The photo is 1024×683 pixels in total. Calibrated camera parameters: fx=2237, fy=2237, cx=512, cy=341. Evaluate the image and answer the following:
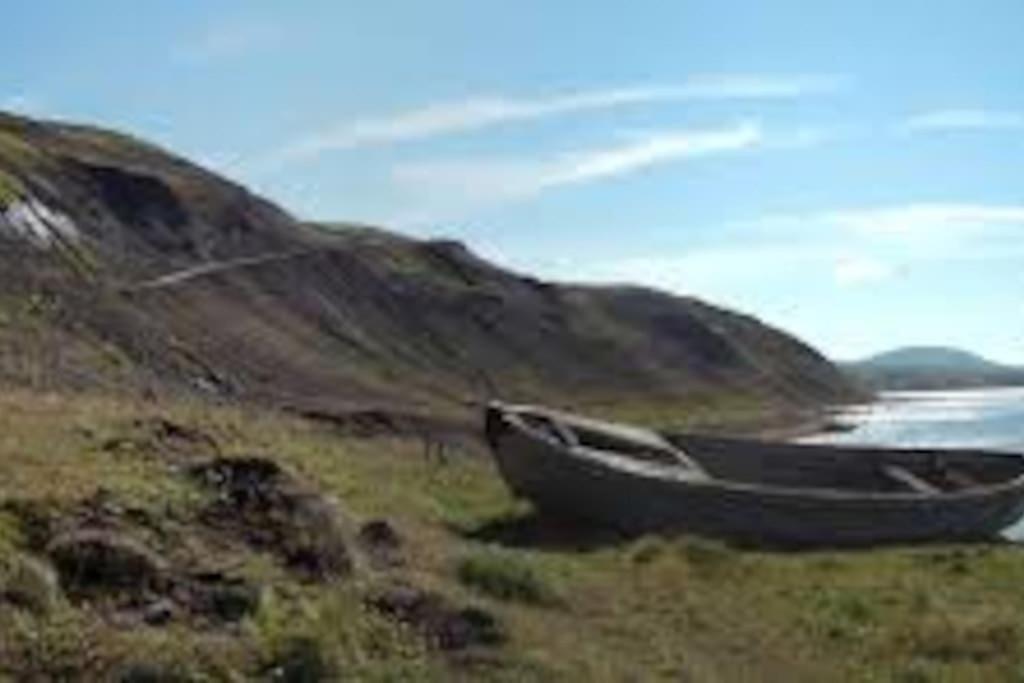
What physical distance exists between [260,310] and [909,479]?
237ft

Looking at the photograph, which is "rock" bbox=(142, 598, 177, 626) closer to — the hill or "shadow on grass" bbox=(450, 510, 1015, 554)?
"shadow on grass" bbox=(450, 510, 1015, 554)

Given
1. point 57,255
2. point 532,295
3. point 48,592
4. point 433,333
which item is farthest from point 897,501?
point 532,295

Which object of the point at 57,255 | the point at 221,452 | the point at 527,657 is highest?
the point at 57,255

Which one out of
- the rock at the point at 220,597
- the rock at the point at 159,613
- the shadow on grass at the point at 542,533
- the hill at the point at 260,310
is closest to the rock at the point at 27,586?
the rock at the point at 159,613

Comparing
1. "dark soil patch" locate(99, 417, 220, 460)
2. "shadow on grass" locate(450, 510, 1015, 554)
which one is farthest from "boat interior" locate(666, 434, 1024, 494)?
"dark soil patch" locate(99, 417, 220, 460)

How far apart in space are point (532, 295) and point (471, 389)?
1901 inches

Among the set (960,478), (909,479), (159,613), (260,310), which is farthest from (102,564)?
(260,310)

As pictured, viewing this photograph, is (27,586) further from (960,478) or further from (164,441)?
(960,478)

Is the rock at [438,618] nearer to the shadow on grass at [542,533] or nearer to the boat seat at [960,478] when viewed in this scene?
the shadow on grass at [542,533]

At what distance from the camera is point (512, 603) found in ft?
87.6

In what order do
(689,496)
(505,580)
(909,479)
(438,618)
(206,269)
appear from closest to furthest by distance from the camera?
(438,618) → (505,580) → (689,496) → (909,479) → (206,269)

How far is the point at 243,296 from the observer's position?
12419 cm

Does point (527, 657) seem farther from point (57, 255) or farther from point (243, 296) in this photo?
point (243, 296)

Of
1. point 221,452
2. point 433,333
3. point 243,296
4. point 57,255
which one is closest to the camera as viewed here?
point 221,452
